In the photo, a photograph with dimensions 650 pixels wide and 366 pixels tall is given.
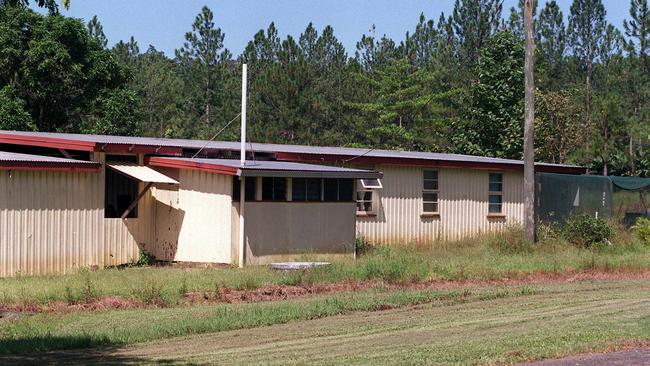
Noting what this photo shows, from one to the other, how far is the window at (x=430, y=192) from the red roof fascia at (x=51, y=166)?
1113 centimetres

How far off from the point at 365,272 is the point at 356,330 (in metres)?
6.63

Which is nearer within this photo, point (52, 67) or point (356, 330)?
point (356, 330)

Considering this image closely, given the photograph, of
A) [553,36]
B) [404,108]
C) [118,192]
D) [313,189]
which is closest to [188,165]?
[118,192]

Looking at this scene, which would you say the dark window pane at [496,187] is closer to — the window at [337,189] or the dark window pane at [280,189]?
Result: the window at [337,189]

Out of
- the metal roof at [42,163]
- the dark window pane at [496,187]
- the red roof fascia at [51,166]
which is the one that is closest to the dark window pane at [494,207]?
the dark window pane at [496,187]

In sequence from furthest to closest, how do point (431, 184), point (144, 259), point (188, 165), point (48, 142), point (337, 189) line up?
point (431, 184) → point (337, 189) → point (144, 259) → point (48, 142) → point (188, 165)

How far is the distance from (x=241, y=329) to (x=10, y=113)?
27721 mm

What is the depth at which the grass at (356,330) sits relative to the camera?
42.2 ft

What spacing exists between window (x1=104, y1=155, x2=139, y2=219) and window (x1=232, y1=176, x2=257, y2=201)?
2.99 m

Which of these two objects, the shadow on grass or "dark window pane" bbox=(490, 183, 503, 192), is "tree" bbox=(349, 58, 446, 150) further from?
the shadow on grass

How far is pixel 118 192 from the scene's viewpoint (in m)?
26.2

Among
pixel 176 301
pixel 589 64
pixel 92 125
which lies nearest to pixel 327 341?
pixel 176 301

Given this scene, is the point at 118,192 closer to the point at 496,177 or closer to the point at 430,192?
the point at 430,192

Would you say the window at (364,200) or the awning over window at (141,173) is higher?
the awning over window at (141,173)
